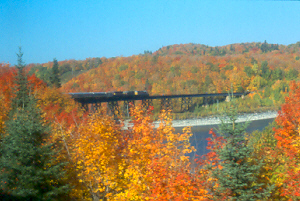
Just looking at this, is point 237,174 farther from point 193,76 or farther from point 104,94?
point 193,76

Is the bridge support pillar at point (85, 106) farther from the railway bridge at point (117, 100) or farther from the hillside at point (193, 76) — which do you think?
the hillside at point (193, 76)

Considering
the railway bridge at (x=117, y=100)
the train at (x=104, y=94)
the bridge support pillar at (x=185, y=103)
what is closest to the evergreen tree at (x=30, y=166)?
the railway bridge at (x=117, y=100)

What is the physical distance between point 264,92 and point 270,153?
56769 mm

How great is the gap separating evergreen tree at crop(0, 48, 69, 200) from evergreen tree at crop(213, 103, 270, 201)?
3.77 meters

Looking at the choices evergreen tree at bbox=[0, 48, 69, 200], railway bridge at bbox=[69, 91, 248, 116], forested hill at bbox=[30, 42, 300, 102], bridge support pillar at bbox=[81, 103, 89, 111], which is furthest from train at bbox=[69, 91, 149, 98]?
evergreen tree at bbox=[0, 48, 69, 200]

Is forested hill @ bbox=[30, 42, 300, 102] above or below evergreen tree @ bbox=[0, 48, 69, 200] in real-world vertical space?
above

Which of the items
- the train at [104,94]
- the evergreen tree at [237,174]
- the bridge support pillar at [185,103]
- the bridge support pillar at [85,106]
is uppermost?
the train at [104,94]

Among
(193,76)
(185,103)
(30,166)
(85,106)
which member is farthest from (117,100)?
(30,166)

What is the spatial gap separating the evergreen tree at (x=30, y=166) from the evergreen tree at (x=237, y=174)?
3.77m

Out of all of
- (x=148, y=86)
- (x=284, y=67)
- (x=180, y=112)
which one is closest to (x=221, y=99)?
(x=180, y=112)

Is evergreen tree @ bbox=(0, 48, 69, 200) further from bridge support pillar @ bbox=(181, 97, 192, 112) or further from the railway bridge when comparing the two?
bridge support pillar @ bbox=(181, 97, 192, 112)

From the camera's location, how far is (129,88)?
68812 mm

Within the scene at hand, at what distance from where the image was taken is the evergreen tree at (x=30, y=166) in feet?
21.6

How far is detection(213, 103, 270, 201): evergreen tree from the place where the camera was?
5648mm
